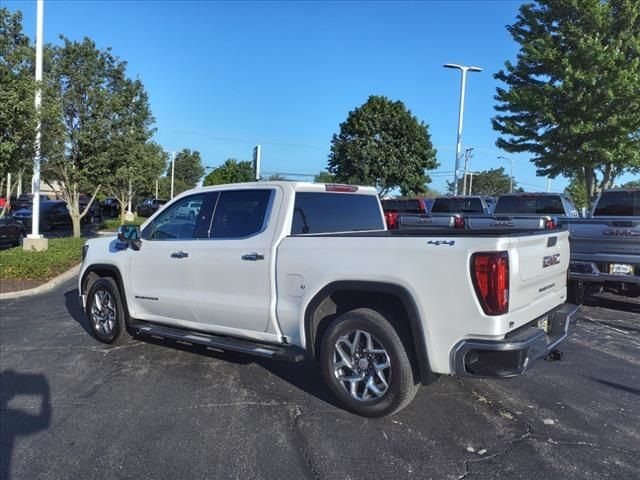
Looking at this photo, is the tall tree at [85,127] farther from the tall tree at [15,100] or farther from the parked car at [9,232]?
the tall tree at [15,100]

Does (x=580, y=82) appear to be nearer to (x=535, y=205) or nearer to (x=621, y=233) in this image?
(x=535, y=205)

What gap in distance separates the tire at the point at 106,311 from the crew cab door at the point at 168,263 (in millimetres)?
243

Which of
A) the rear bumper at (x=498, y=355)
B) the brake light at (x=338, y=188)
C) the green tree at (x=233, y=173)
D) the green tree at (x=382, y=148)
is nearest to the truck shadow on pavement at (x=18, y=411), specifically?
the rear bumper at (x=498, y=355)

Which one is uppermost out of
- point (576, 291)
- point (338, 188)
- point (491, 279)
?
point (338, 188)

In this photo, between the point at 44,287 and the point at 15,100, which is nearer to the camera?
the point at 15,100

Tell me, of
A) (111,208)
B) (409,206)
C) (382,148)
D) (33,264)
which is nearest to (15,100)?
(33,264)

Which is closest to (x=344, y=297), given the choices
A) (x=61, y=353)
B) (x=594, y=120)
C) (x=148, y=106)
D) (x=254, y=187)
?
(x=254, y=187)

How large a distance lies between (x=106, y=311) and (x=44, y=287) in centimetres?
493

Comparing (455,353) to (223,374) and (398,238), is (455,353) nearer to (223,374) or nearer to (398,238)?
(398,238)

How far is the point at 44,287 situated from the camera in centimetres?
1040

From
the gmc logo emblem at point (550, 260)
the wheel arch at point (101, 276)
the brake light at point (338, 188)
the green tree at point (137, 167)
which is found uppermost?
the green tree at point (137, 167)

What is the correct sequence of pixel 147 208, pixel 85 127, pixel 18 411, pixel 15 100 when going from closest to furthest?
pixel 18 411
pixel 15 100
pixel 85 127
pixel 147 208

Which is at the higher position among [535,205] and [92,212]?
[535,205]

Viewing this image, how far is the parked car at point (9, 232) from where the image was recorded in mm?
16375
